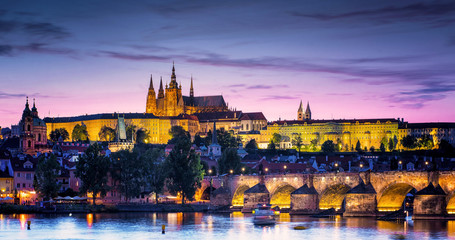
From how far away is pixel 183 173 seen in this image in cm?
9481

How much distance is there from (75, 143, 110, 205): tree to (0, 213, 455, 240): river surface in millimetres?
7166

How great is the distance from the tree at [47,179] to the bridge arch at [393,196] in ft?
124

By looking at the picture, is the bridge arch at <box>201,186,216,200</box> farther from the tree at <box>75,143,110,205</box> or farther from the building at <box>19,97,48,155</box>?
the building at <box>19,97,48,155</box>

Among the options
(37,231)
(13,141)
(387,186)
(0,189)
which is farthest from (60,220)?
(13,141)

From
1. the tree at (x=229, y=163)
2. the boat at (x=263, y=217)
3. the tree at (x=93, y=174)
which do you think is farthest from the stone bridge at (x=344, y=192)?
the tree at (x=93, y=174)

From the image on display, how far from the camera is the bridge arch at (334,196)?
82.5m

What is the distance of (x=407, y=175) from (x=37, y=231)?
33.4 m

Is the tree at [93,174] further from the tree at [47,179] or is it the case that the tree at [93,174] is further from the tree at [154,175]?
the tree at [154,175]

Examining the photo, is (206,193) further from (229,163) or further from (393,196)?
(393,196)

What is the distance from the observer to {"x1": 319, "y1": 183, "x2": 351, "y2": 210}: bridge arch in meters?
82.5

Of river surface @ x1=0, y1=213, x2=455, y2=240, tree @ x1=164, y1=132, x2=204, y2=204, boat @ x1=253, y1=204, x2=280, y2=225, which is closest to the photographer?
river surface @ x1=0, y1=213, x2=455, y2=240

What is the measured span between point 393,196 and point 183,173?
2670 cm

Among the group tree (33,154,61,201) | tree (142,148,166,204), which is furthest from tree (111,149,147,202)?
tree (33,154,61,201)

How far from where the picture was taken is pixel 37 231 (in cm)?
6981
